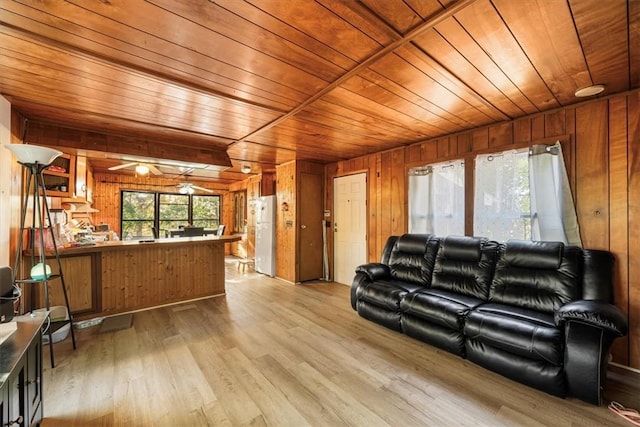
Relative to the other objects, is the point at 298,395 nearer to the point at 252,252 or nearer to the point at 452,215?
the point at 452,215

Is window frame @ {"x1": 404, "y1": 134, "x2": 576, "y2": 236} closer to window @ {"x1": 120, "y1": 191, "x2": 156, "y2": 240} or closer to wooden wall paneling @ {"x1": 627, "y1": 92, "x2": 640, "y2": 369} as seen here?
wooden wall paneling @ {"x1": 627, "y1": 92, "x2": 640, "y2": 369}

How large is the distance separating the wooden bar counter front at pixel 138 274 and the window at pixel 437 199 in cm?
279

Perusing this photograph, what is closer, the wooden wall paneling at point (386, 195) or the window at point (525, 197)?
the window at point (525, 197)

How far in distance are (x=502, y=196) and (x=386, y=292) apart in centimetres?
167

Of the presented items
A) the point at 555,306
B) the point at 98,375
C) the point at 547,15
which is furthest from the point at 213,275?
the point at 547,15

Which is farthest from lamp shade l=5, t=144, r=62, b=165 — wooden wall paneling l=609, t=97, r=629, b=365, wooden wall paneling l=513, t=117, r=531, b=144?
wooden wall paneling l=609, t=97, r=629, b=365

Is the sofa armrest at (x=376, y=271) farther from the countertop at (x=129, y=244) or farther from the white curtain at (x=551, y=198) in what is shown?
the countertop at (x=129, y=244)

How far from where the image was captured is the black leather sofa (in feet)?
5.80

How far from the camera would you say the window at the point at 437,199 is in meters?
3.34

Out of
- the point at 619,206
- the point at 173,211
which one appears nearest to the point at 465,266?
the point at 619,206

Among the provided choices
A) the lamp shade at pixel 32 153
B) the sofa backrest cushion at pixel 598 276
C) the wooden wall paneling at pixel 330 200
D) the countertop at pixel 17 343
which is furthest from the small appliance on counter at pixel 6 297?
the sofa backrest cushion at pixel 598 276

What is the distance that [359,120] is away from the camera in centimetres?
287

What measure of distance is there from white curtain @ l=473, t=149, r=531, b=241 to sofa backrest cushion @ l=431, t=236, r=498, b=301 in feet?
0.81

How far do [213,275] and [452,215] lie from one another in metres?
3.58
